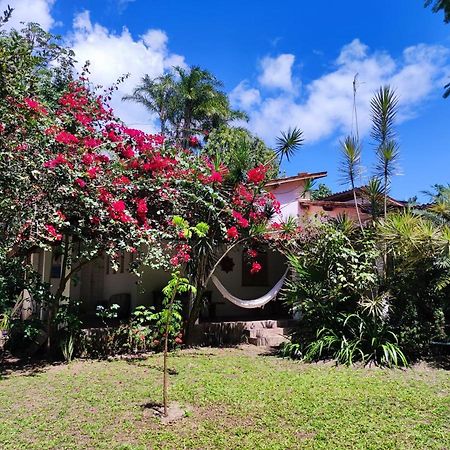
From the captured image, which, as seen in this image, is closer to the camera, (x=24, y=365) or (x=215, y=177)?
(x=24, y=365)

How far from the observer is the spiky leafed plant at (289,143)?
891 cm

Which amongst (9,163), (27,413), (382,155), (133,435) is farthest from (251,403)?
(382,155)

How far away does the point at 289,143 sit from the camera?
355 inches

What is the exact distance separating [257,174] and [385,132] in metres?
2.61

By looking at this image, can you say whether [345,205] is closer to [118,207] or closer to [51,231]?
[118,207]

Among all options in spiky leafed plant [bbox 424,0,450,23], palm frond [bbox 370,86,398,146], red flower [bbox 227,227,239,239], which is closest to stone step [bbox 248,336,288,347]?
red flower [bbox 227,227,239,239]

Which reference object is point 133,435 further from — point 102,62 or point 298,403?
point 102,62

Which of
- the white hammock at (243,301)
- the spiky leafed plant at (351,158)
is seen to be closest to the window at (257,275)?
the white hammock at (243,301)

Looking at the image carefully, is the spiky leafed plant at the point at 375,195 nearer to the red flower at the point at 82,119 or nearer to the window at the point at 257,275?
the red flower at the point at 82,119

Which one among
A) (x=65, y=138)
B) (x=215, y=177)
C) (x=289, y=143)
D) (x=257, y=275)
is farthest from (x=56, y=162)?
(x=257, y=275)

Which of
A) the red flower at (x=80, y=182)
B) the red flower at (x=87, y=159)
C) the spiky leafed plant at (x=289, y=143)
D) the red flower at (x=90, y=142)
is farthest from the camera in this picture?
the spiky leafed plant at (x=289, y=143)

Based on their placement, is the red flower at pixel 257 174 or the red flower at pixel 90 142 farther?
the red flower at pixel 257 174

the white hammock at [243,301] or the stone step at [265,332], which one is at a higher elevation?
the white hammock at [243,301]

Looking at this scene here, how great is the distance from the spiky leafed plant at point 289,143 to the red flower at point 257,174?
0.85 meters
